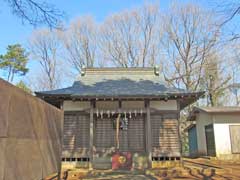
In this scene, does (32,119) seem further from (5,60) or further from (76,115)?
(5,60)

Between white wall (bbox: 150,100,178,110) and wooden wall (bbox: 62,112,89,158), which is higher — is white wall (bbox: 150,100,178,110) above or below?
above

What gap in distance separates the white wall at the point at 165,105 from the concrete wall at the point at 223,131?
13.5ft

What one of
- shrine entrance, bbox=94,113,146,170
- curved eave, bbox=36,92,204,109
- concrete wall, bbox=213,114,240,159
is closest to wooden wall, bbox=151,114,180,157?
shrine entrance, bbox=94,113,146,170

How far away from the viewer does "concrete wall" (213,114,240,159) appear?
38.6ft

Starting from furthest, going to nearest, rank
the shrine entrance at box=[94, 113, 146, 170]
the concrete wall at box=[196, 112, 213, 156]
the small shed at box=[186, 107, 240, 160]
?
the concrete wall at box=[196, 112, 213, 156] → the small shed at box=[186, 107, 240, 160] → the shrine entrance at box=[94, 113, 146, 170]

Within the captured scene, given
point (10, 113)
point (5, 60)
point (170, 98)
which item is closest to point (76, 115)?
point (170, 98)

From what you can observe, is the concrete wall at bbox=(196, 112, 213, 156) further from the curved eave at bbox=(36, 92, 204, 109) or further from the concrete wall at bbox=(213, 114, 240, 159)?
the curved eave at bbox=(36, 92, 204, 109)

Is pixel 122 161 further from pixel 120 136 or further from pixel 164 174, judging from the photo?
pixel 164 174

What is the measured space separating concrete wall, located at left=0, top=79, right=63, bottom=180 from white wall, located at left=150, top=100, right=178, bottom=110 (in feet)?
18.4

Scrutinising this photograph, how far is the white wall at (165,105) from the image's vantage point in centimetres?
948

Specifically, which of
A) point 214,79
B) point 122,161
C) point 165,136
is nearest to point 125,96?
point 165,136

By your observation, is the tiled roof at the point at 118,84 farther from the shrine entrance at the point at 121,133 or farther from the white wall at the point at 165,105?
the shrine entrance at the point at 121,133

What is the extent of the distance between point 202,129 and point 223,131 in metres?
2.23

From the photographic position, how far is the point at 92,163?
339 inches
